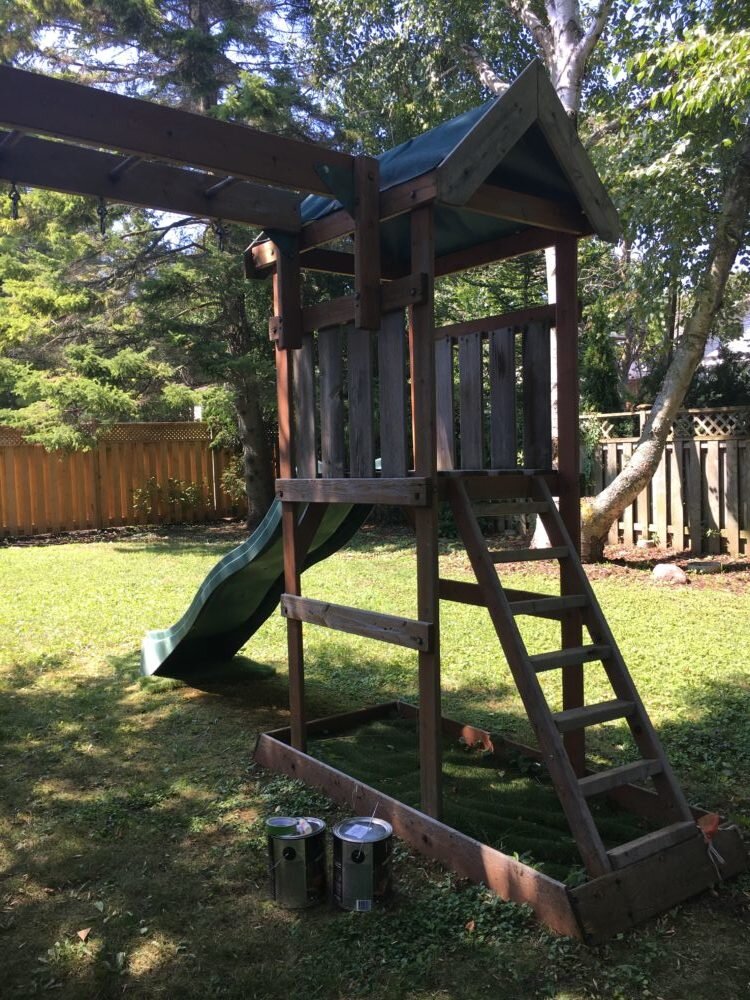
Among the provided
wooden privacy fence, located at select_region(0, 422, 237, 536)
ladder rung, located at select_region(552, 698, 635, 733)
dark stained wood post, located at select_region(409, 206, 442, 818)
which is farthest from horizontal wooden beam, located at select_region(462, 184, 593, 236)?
wooden privacy fence, located at select_region(0, 422, 237, 536)

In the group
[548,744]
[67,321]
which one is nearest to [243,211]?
[548,744]

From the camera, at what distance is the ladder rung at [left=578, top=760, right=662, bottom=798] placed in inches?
116

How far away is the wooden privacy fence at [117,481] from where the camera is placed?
13094 millimetres

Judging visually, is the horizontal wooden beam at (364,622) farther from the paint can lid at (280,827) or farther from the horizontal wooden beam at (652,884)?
the horizontal wooden beam at (652,884)

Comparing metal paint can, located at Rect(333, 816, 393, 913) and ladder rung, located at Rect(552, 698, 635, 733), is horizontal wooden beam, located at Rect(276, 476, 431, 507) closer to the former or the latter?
ladder rung, located at Rect(552, 698, 635, 733)

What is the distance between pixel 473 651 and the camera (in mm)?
6195

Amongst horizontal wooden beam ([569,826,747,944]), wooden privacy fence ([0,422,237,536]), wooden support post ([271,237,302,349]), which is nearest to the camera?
horizontal wooden beam ([569,826,747,944])

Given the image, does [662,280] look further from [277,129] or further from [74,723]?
[74,723]

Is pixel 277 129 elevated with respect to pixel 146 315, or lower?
elevated

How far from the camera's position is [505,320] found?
418 cm

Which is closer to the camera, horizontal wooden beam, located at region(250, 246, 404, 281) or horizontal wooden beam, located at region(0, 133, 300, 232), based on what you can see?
horizontal wooden beam, located at region(0, 133, 300, 232)

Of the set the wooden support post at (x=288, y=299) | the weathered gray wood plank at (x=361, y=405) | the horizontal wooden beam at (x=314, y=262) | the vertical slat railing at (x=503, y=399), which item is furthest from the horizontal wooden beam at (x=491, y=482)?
the horizontal wooden beam at (x=314, y=262)

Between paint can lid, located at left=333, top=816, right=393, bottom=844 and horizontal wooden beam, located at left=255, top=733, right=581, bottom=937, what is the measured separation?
0.32m

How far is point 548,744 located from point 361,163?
8.37 ft
